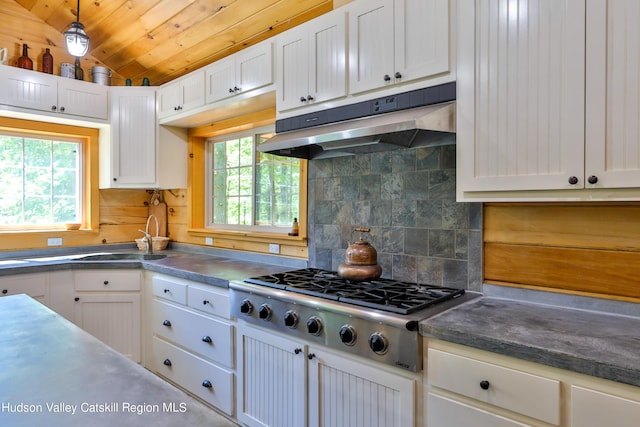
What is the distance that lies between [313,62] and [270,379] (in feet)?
→ 5.63

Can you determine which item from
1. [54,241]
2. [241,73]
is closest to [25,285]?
[54,241]

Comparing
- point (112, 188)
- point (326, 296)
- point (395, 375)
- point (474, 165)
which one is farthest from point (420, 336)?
point (112, 188)

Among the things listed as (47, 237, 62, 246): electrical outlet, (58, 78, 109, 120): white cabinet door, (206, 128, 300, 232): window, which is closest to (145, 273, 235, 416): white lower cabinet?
(206, 128, 300, 232): window

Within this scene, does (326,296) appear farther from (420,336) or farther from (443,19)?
(443,19)

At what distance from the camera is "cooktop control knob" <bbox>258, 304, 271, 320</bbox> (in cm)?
200

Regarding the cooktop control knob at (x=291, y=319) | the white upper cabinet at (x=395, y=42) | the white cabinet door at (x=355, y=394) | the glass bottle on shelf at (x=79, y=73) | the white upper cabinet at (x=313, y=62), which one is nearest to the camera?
the white cabinet door at (x=355, y=394)

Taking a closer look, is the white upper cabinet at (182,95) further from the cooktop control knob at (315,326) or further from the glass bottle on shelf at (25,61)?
the cooktop control knob at (315,326)

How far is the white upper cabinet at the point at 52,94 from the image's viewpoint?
300 centimetres

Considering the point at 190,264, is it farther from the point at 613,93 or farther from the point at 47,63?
the point at 613,93

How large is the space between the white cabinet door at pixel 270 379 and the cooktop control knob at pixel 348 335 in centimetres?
29

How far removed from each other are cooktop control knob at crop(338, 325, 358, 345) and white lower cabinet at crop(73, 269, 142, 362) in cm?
203

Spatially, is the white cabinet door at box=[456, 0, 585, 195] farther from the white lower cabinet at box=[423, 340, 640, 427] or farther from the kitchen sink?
the kitchen sink

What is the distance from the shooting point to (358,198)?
240 cm

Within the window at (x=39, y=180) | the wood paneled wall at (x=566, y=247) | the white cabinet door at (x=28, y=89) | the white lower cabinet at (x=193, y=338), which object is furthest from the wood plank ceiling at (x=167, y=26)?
the white lower cabinet at (x=193, y=338)
